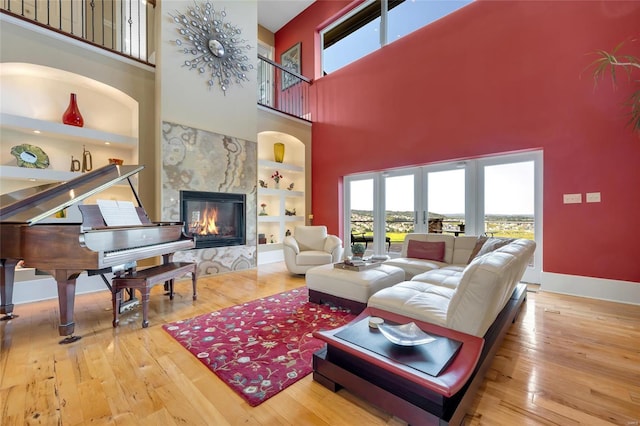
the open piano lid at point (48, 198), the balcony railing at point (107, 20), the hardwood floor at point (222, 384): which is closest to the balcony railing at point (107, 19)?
the balcony railing at point (107, 20)

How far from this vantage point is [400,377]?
4.38ft

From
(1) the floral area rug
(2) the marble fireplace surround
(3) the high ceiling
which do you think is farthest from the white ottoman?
(3) the high ceiling

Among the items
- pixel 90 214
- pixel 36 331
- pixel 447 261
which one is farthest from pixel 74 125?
pixel 447 261

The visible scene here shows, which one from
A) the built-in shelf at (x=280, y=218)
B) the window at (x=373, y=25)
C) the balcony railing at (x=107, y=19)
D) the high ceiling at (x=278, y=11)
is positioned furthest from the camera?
the high ceiling at (x=278, y=11)

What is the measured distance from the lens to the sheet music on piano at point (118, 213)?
273 cm

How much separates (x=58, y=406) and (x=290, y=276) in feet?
10.5

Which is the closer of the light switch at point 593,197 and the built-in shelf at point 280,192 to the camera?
the light switch at point 593,197

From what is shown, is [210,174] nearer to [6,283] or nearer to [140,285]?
[140,285]

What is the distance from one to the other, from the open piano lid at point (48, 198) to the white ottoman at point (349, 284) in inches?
91.8

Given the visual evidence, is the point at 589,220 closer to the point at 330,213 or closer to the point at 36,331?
the point at 330,213

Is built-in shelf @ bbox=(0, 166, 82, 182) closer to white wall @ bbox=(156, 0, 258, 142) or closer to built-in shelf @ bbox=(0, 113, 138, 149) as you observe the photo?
built-in shelf @ bbox=(0, 113, 138, 149)

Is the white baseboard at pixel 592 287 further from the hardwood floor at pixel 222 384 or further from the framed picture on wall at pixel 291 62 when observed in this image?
the framed picture on wall at pixel 291 62

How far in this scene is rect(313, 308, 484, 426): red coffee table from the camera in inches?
47.2

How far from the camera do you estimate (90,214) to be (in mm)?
2619
